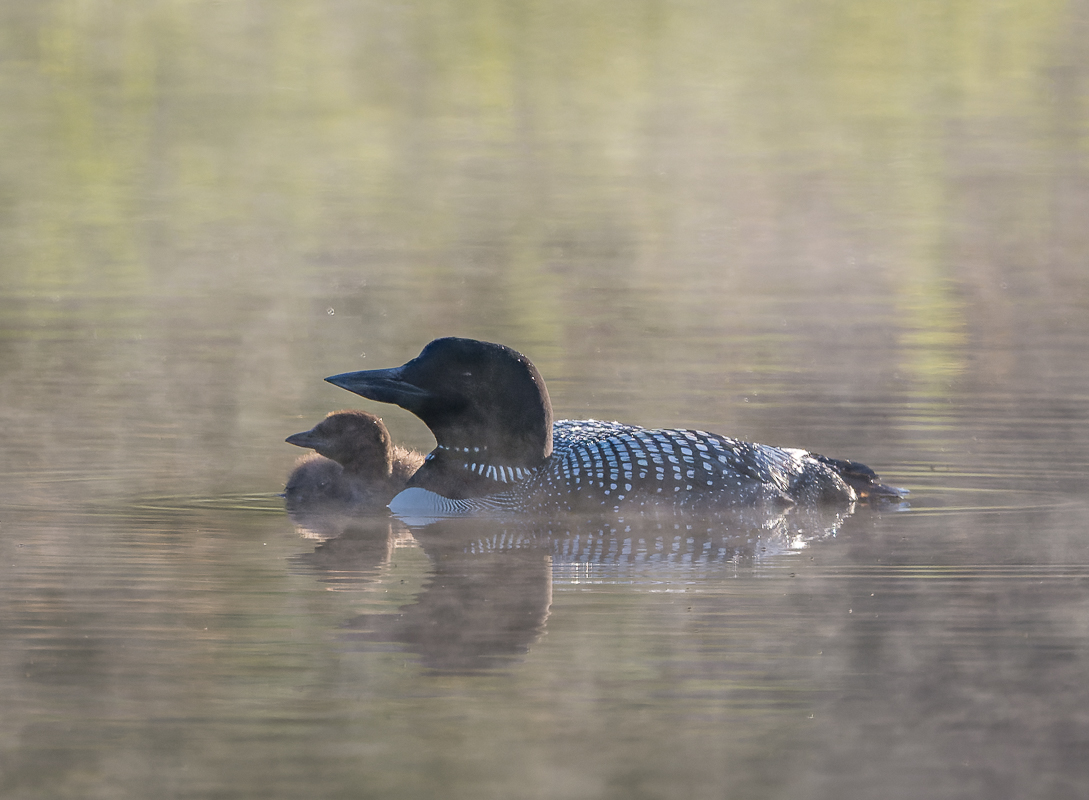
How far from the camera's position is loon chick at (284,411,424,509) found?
6117 mm

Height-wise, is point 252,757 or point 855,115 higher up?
point 855,115

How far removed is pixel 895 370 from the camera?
26.8 ft

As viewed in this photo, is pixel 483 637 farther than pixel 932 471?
No

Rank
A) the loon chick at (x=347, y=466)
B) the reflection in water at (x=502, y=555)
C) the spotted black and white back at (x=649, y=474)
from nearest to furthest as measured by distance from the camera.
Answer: the reflection in water at (x=502, y=555), the spotted black and white back at (x=649, y=474), the loon chick at (x=347, y=466)

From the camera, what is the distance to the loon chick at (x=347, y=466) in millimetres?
6117

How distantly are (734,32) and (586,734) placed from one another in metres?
19.9

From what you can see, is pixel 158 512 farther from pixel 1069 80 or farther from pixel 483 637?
pixel 1069 80

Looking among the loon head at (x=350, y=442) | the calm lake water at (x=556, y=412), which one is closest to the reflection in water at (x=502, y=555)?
the calm lake water at (x=556, y=412)

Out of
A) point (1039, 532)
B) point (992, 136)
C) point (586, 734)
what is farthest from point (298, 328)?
point (992, 136)

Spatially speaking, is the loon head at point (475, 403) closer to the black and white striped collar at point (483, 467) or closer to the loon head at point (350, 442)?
the black and white striped collar at point (483, 467)

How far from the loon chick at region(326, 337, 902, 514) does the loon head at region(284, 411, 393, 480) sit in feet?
1.28

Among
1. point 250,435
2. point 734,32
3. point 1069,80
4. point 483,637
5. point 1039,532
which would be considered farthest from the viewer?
point 734,32

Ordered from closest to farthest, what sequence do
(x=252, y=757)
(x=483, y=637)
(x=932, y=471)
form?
(x=252, y=757) < (x=483, y=637) < (x=932, y=471)

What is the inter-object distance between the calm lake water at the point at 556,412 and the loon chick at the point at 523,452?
12 cm
